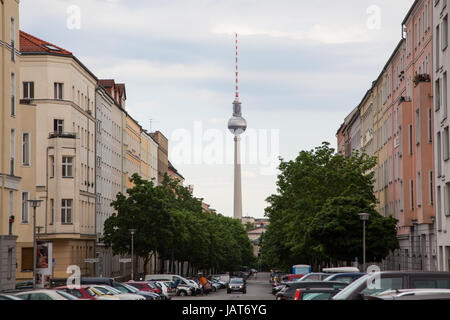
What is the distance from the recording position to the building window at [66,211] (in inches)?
3253

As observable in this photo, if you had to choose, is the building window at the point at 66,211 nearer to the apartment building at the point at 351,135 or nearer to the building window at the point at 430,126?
the apartment building at the point at 351,135

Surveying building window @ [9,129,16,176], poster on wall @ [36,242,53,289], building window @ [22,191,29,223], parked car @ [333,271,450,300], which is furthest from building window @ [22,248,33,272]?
parked car @ [333,271,450,300]

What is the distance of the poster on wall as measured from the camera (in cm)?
5169

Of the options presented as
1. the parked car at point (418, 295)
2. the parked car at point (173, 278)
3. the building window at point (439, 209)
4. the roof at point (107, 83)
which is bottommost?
the parked car at point (173, 278)

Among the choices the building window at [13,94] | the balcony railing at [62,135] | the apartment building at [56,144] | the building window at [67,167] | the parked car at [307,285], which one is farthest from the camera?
the building window at [67,167]

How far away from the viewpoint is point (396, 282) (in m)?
19.5

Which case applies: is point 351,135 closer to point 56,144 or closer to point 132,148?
point 132,148

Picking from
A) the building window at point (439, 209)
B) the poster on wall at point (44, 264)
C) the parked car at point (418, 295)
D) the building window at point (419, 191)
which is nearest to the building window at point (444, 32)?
the building window at point (439, 209)

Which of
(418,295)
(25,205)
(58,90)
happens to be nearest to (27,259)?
(25,205)

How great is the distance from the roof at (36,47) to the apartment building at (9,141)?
28609 millimetres

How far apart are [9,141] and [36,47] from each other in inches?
1295

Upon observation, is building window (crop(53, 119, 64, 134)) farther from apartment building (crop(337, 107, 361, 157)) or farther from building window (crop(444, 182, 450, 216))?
building window (crop(444, 182, 450, 216))
